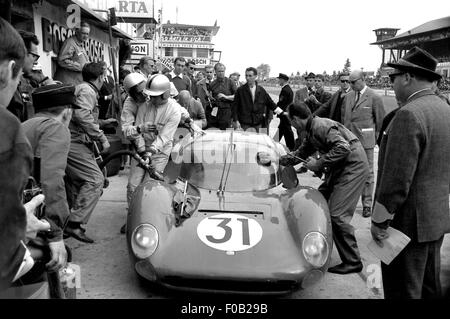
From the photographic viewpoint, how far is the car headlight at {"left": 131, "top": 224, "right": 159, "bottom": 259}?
12.0 ft

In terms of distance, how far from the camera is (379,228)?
9.33 feet

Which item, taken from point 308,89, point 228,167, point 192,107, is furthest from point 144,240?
point 308,89

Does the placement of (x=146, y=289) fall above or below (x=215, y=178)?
below

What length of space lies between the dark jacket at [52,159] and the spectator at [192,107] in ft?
17.8

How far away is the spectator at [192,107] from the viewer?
8.71m

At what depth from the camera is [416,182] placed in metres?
2.77

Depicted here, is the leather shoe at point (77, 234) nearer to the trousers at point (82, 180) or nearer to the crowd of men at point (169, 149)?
the crowd of men at point (169, 149)

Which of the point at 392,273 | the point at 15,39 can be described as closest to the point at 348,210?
the point at 392,273

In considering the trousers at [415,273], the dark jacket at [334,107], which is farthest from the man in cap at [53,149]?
the dark jacket at [334,107]

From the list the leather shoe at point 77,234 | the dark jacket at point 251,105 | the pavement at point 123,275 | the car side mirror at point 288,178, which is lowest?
the pavement at point 123,275

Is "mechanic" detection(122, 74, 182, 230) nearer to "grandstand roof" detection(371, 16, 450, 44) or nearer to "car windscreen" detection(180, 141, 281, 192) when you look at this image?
"car windscreen" detection(180, 141, 281, 192)

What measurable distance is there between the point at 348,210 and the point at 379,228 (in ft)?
5.64
